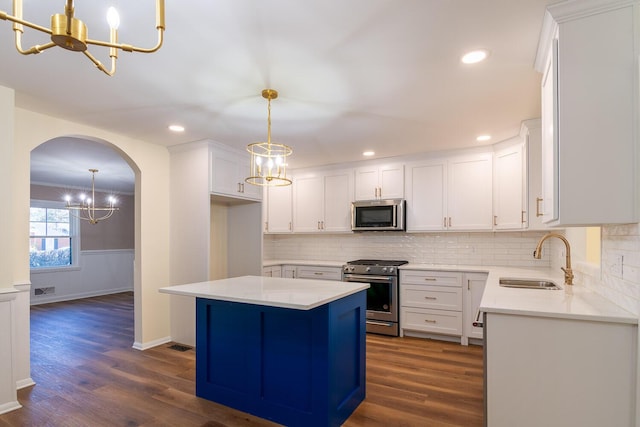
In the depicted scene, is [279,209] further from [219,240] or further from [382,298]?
[382,298]

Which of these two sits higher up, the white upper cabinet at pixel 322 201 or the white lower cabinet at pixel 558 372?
the white upper cabinet at pixel 322 201

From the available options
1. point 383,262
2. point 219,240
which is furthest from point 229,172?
point 383,262

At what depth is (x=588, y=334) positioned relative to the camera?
1645 mm

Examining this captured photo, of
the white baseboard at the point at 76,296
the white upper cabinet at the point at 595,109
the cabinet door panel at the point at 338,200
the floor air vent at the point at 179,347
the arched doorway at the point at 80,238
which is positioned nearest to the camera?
the white upper cabinet at the point at 595,109

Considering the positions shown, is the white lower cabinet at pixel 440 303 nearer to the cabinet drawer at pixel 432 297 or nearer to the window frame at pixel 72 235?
the cabinet drawer at pixel 432 297

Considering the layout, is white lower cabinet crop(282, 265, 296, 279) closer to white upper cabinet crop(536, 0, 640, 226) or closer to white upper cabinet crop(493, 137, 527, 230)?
white upper cabinet crop(493, 137, 527, 230)

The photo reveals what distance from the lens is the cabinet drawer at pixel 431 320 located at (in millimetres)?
4066

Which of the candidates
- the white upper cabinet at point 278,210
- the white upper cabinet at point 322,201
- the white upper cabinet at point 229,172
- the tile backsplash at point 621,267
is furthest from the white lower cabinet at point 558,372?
the white upper cabinet at point 278,210

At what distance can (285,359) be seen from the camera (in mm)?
2348

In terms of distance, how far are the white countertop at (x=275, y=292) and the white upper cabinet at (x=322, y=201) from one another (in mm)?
2351

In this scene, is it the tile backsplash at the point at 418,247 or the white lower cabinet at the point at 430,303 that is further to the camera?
the tile backsplash at the point at 418,247

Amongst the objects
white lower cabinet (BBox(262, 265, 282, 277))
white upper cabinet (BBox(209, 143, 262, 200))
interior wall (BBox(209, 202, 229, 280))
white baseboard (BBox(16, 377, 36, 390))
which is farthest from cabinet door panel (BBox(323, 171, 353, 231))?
white baseboard (BBox(16, 377, 36, 390))

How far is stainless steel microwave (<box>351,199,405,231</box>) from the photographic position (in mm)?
4562

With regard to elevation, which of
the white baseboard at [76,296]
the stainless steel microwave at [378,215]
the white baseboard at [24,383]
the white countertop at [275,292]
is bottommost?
the white baseboard at [76,296]
